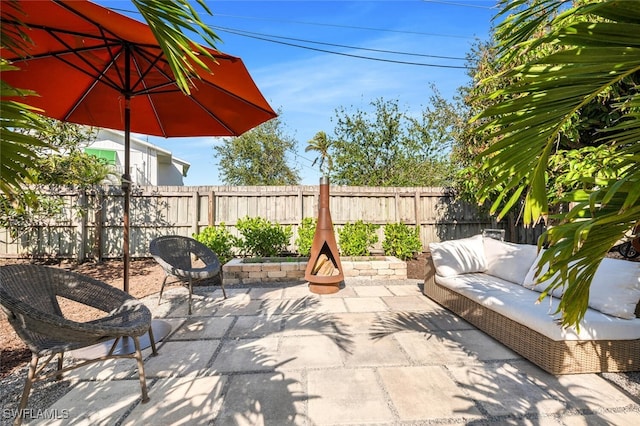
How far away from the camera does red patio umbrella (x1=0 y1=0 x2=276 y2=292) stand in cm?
192

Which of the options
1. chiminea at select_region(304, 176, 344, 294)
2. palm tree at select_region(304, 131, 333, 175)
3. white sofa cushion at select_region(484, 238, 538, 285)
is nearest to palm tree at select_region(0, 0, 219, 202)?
chiminea at select_region(304, 176, 344, 294)

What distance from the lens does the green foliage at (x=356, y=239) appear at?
607 centimetres

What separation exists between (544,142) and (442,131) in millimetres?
11416

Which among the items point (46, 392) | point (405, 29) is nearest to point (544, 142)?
point (46, 392)

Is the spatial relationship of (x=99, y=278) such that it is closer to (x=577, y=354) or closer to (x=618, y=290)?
(x=577, y=354)

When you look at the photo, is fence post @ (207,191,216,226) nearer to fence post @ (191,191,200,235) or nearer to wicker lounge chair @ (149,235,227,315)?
fence post @ (191,191,200,235)

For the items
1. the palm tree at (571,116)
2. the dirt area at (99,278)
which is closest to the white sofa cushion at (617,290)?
the palm tree at (571,116)

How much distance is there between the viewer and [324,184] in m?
4.38

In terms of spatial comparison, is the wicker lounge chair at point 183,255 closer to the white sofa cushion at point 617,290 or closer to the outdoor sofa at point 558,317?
the outdoor sofa at point 558,317

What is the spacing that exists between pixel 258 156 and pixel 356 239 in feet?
34.6

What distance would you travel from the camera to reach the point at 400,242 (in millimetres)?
6164

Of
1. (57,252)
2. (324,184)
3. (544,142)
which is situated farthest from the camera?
Result: (57,252)

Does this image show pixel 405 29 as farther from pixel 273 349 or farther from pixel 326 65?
pixel 273 349

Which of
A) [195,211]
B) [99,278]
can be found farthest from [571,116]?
[195,211]
